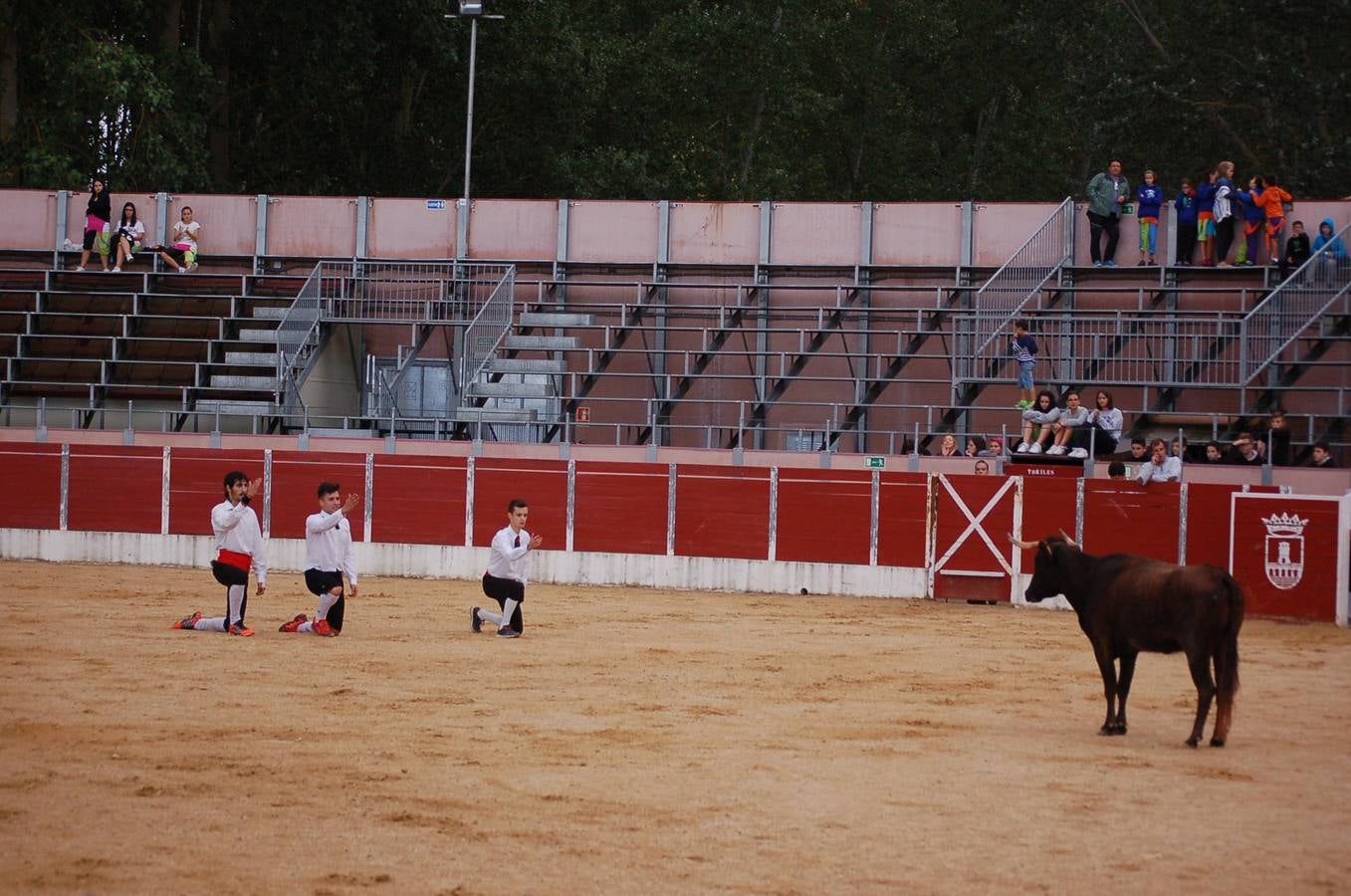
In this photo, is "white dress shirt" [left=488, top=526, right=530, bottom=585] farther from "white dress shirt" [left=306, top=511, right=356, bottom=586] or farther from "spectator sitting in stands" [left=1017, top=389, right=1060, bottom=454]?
"spectator sitting in stands" [left=1017, top=389, right=1060, bottom=454]

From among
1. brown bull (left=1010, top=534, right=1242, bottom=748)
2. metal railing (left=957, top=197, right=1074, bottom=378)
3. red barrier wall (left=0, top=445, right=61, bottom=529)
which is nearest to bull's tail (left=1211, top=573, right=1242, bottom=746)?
brown bull (left=1010, top=534, right=1242, bottom=748)

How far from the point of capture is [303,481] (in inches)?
976

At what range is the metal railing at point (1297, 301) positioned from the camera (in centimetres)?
2428

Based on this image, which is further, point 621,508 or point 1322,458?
point 621,508

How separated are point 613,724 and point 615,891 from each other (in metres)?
4.14

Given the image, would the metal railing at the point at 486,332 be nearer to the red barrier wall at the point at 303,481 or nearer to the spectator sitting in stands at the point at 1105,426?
the red barrier wall at the point at 303,481

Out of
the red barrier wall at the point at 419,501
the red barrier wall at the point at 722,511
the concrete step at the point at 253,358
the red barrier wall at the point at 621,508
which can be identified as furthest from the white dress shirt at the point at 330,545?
the concrete step at the point at 253,358

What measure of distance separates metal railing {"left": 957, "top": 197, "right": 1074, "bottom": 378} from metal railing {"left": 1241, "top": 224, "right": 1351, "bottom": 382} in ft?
10.4

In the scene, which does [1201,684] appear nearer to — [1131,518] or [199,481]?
[1131,518]

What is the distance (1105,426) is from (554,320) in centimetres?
912

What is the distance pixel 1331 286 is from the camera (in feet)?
79.9

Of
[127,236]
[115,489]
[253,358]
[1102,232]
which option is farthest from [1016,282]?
[127,236]

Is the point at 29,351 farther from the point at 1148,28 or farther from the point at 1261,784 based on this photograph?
the point at 1148,28

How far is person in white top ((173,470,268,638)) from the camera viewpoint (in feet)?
51.8
